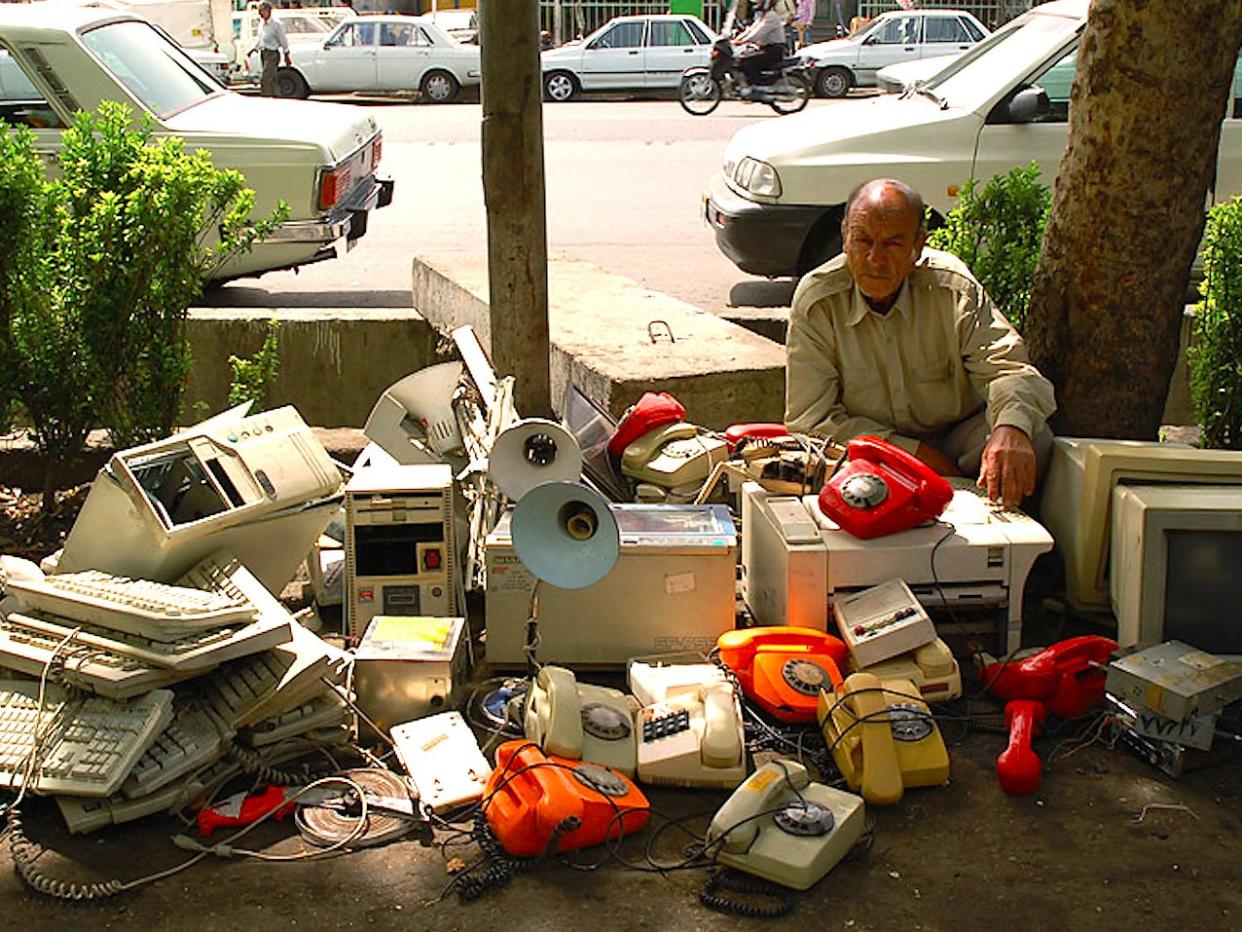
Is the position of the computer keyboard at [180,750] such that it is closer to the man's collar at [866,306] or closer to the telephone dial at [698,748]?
the telephone dial at [698,748]

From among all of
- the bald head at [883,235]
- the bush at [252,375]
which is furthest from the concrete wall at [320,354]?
the bald head at [883,235]

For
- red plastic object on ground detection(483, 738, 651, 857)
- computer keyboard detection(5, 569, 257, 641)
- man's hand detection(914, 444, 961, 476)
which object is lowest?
red plastic object on ground detection(483, 738, 651, 857)

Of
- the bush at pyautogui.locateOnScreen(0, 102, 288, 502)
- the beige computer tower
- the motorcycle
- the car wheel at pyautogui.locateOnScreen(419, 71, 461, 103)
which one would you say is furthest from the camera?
the car wheel at pyautogui.locateOnScreen(419, 71, 461, 103)

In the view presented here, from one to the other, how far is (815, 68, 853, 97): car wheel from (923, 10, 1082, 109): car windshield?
621 inches

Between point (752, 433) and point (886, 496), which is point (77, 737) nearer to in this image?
point (886, 496)

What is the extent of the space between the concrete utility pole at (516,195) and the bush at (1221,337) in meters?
2.72

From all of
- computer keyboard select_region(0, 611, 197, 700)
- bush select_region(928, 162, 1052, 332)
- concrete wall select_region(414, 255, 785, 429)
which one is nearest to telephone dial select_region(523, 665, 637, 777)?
computer keyboard select_region(0, 611, 197, 700)

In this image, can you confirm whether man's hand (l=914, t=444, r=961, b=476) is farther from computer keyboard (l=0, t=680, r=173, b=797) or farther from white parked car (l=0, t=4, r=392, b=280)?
white parked car (l=0, t=4, r=392, b=280)

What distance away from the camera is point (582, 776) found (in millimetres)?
3926

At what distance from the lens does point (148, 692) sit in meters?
4.06

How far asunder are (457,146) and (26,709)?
14662 millimetres

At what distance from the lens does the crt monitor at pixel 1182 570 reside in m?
4.38

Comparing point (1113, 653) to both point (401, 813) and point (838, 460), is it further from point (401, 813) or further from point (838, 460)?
point (401, 813)

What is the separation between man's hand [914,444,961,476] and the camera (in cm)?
541
